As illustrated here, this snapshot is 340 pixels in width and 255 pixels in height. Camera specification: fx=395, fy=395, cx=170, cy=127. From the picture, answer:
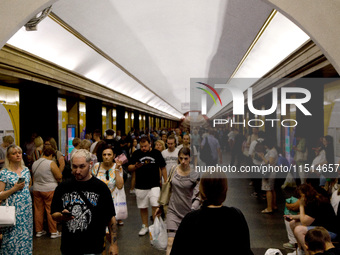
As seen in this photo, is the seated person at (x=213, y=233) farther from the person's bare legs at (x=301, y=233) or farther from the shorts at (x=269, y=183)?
the shorts at (x=269, y=183)

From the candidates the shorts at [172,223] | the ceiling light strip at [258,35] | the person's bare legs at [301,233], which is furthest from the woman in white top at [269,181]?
the shorts at [172,223]

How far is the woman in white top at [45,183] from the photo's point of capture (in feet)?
22.9

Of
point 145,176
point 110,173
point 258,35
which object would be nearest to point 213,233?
point 110,173

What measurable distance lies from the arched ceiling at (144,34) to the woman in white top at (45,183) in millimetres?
2600

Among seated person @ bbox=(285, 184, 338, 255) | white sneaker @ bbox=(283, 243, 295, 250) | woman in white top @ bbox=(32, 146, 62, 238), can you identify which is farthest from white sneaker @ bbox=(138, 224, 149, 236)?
seated person @ bbox=(285, 184, 338, 255)

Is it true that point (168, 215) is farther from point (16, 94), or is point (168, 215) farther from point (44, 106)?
point (44, 106)

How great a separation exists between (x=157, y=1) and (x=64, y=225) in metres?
6.22

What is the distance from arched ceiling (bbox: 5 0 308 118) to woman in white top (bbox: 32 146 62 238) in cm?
260

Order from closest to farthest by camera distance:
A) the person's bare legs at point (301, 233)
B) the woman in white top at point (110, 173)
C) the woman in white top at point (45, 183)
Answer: the person's bare legs at point (301, 233)
the woman in white top at point (110, 173)
the woman in white top at point (45, 183)

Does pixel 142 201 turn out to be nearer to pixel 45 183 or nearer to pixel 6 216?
pixel 45 183

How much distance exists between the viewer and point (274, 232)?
733cm

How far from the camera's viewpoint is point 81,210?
11.9ft

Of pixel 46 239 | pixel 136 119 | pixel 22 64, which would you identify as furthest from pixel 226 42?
pixel 136 119

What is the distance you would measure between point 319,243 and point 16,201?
376 cm
